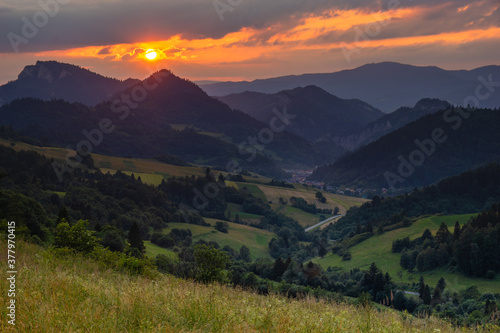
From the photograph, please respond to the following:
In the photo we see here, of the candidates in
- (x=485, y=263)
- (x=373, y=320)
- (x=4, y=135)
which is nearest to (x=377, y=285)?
(x=485, y=263)

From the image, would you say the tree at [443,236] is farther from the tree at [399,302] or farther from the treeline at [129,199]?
the treeline at [129,199]

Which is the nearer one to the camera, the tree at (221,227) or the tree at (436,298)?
the tree at (436,298)

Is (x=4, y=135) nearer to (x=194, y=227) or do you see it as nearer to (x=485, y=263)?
(x=194, y=227)

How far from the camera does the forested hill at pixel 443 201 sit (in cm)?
15075

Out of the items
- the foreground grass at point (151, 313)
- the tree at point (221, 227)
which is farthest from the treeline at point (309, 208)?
the foreground grass at point (151, 313)

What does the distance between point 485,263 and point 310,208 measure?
125280mm

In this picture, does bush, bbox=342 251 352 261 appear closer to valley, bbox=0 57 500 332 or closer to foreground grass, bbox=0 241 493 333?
valley, bbox=0 57 500 332

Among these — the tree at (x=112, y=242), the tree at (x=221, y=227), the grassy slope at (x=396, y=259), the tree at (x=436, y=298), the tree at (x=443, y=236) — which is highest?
the tree at (x=112, y=242)

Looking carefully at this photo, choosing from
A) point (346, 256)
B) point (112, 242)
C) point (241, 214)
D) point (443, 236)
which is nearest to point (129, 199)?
point (241, 214)

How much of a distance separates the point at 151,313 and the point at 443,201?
529 feet

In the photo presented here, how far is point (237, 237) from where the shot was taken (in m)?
134

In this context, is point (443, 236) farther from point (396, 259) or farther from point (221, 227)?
point (221, 227)

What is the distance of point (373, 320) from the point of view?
10672 millimetres

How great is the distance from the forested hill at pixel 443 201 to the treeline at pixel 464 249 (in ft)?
191
